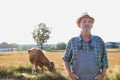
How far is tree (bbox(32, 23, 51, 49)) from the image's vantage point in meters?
100

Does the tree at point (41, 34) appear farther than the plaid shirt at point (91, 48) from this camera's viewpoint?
Yes

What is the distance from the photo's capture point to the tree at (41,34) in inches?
3949

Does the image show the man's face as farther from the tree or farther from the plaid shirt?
the tree

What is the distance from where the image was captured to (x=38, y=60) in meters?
19.8

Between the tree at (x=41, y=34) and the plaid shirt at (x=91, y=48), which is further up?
the tree at (x=41, y=34)

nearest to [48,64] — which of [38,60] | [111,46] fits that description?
[38,60]

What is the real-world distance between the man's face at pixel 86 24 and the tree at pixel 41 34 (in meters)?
94.2

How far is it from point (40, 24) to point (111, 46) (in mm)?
27554

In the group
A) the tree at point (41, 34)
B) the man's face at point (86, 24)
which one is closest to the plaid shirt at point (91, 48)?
the man's face at point (86, 24)

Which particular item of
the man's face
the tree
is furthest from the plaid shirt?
the tree

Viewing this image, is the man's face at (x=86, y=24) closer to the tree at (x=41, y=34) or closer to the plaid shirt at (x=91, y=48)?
the plaid shirt at (x=91, y=48)

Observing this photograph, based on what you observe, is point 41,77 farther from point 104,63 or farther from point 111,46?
point 111,46

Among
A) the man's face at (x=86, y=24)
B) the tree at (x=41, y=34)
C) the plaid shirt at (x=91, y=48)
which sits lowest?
the plaid shirt at (x=91, y=48)

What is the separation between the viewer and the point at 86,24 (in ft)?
19.5
